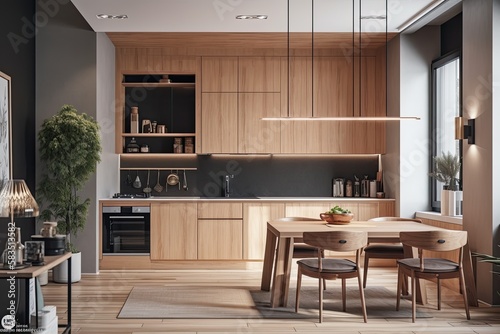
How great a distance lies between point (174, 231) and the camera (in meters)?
7.88

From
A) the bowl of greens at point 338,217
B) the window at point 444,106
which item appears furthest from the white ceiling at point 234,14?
the bowl of greens at point 338,217

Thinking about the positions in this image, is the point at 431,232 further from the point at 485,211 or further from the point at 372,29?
the point at 372,29

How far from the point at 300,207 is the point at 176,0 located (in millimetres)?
3148

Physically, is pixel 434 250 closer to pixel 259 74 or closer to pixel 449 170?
pixel 449 170

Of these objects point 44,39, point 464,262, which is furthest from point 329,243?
point 44,39

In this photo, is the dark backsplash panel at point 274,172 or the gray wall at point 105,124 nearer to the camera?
the gray wall at point 105,124

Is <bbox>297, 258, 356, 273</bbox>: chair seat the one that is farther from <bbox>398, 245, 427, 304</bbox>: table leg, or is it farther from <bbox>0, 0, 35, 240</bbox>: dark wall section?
<bbox>0, 0, 35, 240</bbox>: dark wall section

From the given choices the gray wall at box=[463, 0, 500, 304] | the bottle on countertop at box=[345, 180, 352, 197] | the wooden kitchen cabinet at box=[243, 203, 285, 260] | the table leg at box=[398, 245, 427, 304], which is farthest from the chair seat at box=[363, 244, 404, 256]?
the bottle on countertop at box=[345, 180, 352, 197]

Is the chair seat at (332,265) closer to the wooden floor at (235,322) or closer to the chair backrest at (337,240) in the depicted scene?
the chair backrest at (337,240)

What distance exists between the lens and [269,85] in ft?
27.7

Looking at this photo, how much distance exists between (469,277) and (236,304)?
2.11 m

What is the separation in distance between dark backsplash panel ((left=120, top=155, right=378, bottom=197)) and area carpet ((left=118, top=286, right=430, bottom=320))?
2.30m

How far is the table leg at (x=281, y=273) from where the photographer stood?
561cm

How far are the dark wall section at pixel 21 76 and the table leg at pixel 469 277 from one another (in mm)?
3916
